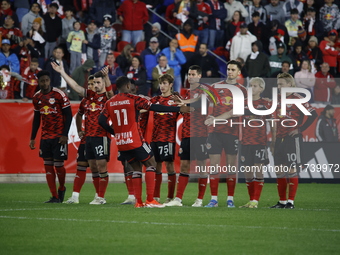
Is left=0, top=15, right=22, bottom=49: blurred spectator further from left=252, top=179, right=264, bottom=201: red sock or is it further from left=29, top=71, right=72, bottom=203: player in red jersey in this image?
left=252, top=179, right=264, bottom=201: red sock

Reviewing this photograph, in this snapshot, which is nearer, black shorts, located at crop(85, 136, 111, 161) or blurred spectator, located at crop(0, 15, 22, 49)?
black shorts, located at crop(85, 136, 111, 161)

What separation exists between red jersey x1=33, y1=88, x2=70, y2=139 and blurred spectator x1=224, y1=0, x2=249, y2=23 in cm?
1292

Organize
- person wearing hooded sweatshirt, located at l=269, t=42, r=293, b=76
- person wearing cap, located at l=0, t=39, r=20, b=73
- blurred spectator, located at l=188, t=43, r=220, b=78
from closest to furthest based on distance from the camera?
person wearing cap, located at l=0, t=39, r=20, b=73, blurred spectator, located at l=188, t=43, r=220, b=78, person wearing hooded sweatshirt, located at l=269, t=42, r=293, b=76

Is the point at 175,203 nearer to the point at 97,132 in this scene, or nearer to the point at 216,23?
the point at 97,132

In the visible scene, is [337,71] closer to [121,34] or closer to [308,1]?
[308,1]

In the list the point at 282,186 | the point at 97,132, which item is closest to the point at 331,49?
the point at 282,186

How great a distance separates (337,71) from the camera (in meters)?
25.4

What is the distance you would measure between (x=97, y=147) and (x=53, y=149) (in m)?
0.99

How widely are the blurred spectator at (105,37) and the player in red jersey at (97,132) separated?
9.27 meters

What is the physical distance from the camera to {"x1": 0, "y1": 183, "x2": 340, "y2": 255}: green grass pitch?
7305 mm

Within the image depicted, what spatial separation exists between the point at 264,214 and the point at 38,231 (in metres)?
3.87

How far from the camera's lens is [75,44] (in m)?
21.7

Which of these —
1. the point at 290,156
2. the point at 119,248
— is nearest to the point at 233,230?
the point at 119,248

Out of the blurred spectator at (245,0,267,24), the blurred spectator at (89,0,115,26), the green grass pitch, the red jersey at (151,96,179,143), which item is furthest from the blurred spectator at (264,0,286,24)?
the red jersey at (151,96,179,143)
